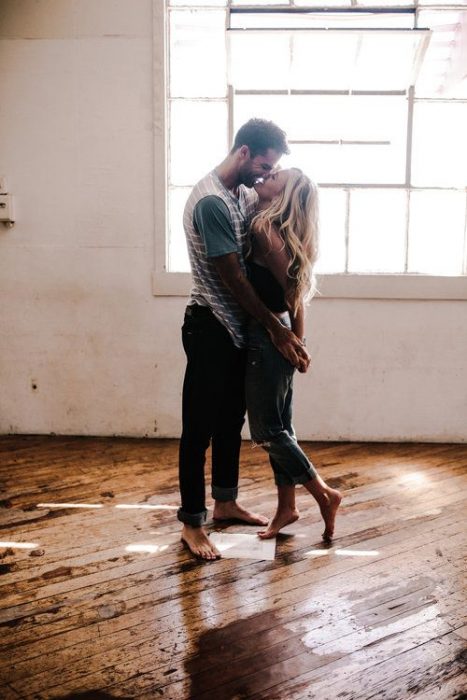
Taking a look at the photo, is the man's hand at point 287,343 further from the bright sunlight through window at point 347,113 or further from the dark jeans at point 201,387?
the bright sunlight through window at point 347,113

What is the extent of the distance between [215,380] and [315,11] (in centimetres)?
275

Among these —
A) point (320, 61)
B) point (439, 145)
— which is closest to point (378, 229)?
point (439, 145)

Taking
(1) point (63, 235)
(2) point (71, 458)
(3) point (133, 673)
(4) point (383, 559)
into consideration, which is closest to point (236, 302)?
(4) point (383, 559)

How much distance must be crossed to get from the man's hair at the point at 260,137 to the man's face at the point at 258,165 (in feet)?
0.05

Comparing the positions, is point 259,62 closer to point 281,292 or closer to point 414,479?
point 281,292

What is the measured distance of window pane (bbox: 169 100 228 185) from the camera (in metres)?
4.16

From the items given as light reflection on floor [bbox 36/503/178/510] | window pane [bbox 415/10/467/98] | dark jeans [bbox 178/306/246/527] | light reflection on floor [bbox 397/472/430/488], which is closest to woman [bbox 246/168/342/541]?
dark jeans [bbox 178/306/246/527]

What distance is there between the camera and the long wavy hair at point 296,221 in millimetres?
2354

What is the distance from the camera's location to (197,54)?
4.11 m

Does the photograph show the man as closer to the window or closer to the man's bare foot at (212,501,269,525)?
the man's bare foot at (212,501,269,525)

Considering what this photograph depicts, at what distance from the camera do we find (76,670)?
5.71 ft

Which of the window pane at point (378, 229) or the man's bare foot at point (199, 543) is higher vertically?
the window pane at point (378, 229)

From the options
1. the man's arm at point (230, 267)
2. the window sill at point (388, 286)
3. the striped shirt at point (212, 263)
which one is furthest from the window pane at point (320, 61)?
the man's arm at point (230, 267)

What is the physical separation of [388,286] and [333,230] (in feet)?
1.74
